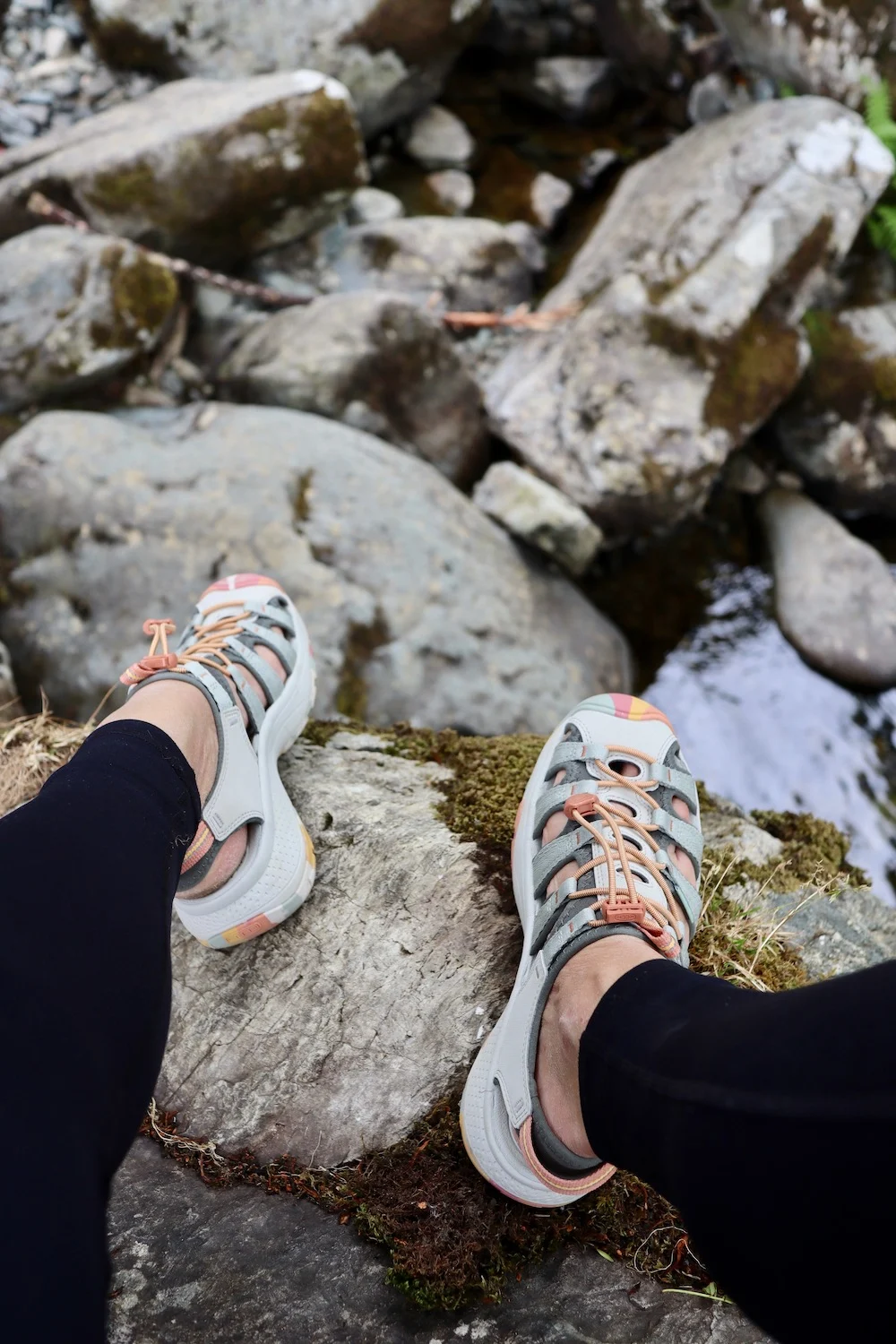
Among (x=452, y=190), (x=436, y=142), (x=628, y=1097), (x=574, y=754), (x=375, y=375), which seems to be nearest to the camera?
(x=628, y=1097)

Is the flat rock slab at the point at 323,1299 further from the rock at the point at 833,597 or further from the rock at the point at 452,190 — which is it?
the rock at the point at 452,190

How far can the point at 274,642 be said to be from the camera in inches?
104

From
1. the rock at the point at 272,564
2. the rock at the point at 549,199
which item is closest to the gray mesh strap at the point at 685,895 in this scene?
the rock at the point at 272,564

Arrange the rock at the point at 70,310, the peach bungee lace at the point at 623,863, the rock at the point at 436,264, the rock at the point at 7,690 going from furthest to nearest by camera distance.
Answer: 1. the rock at the point at 436,264
2. the rock at the point at 70,310
3. the rock at the point at 7,690
4. the peach bungee lace at the point at 623,863

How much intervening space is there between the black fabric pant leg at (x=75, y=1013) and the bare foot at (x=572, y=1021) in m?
0.71

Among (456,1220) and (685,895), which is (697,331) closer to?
(685,895)

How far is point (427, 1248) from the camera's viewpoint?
1638mm

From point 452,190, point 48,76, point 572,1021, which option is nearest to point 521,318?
point 452,190

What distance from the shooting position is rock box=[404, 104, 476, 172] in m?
7.03

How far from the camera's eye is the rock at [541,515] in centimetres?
447

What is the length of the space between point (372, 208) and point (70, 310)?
121 inches

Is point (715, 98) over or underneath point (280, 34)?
underneath

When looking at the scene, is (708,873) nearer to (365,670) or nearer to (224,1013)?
(224,1013)

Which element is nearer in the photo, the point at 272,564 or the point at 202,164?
the point at 272,564
